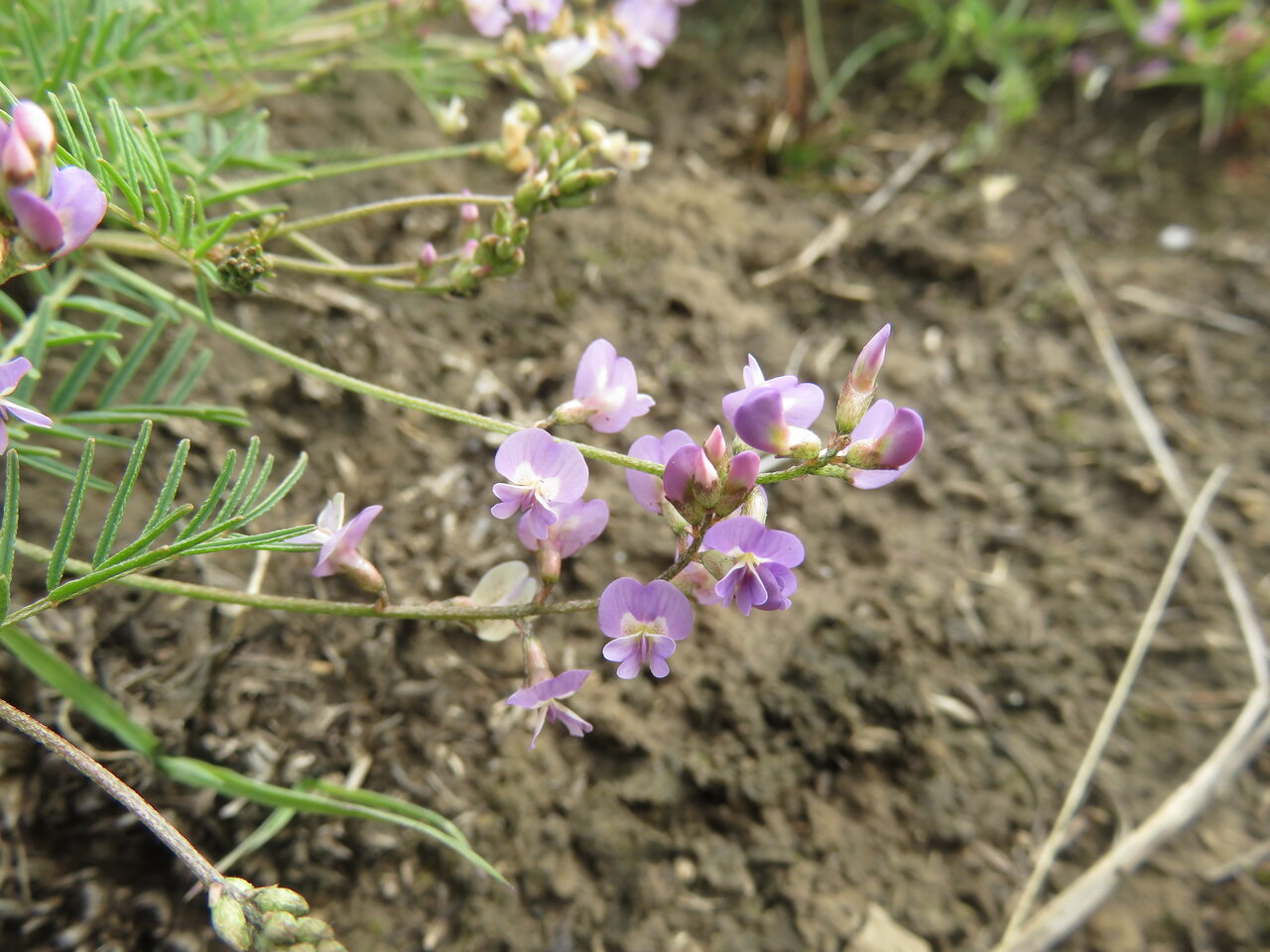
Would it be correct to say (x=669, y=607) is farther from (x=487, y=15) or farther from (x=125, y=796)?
(x=487, y=15)

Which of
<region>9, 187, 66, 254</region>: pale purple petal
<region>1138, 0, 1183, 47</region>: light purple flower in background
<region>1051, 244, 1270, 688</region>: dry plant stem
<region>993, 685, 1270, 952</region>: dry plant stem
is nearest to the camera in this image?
<region>9, 187, 66, 254</region>: pale purple petal

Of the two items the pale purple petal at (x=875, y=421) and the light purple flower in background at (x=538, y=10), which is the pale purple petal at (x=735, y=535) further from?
the light purple flower in background at (x=538, y=10)

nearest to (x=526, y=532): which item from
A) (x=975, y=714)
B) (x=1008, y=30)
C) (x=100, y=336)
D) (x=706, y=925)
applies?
(x=100, y=336)

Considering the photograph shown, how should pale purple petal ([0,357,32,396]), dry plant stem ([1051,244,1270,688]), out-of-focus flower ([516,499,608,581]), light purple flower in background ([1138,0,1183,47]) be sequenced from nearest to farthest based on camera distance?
pale purple petal ([0,357,32,396])
out-of-focus flower ([516,499,608,581])
dry plant stem ([1051,244,1270,688])
light purple flower in background ([1138,0,1183,47])

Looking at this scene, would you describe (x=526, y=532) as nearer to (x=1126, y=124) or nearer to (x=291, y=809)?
(x=291, y=809)

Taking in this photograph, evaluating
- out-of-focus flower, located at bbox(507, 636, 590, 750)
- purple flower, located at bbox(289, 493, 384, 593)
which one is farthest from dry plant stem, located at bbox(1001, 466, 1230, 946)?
purple flower, located at bbox(289, 493, 384, 593)

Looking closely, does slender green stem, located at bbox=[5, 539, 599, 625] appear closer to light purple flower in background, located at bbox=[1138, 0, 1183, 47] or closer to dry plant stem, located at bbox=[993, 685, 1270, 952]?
dry plant stem, located at bbox=[993, 685, 1270, 952]

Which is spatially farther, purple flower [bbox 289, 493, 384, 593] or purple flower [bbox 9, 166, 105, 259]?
purple flower [bbox 289, 493, 384, 593]

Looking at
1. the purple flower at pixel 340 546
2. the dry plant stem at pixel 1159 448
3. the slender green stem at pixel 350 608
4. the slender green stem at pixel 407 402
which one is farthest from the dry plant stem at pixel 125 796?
the dry plant stem at pixel 1159 448

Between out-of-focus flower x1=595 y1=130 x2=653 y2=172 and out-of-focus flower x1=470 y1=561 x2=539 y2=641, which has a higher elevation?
out-of-focus flower x1=595 y1=130 x2=653 y2=172
